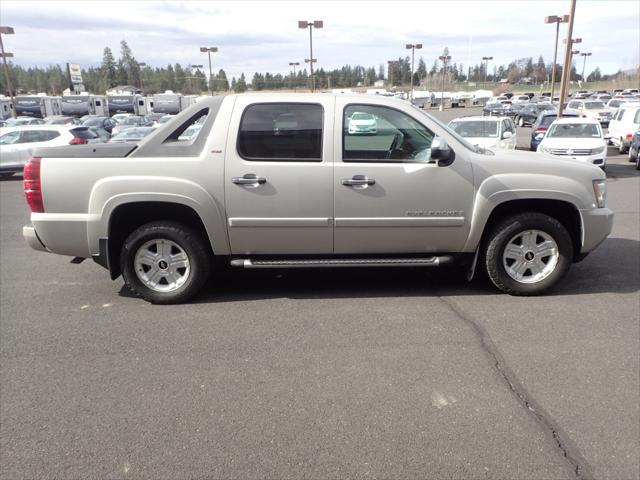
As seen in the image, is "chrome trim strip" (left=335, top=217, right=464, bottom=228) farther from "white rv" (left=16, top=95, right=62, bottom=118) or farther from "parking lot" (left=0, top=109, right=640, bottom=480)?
"white rv" (left=16, top=95, right=62, bottom=118)

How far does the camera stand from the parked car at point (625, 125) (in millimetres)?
18156

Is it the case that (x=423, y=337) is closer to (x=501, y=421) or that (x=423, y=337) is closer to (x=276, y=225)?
(x=501, y=421)

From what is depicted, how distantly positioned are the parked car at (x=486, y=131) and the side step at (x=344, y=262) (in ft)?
26.9

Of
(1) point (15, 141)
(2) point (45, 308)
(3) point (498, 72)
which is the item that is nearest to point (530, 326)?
(2) point (45, 308)

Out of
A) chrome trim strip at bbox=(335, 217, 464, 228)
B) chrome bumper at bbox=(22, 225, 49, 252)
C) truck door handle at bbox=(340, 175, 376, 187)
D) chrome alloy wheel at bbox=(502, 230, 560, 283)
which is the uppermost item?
truck door handle at bbox=(340, 175, 376, 187)

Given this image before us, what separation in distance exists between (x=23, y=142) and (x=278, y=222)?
15827 millimetres

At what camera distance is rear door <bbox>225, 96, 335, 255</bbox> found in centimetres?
458

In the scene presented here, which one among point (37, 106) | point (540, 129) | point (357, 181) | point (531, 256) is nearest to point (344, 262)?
point (357, 181)

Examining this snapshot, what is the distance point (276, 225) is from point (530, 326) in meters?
2.38

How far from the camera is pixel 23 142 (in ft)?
55.6

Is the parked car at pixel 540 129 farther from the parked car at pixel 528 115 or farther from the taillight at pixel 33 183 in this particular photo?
the parked car at pixel 528 115

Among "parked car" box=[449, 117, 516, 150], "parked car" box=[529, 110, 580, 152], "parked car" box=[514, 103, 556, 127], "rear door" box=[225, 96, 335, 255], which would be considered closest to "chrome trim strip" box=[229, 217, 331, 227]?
"rear door" box=[225, 96, 335, 255]

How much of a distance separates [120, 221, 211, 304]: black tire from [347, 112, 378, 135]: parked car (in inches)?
69.6

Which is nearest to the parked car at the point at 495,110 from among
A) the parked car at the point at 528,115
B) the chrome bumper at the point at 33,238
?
the parked car at the point at 528,115
